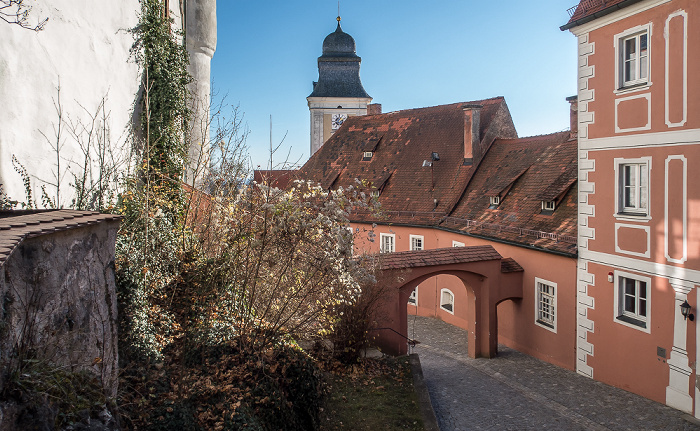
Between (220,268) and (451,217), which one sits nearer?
(220,268)

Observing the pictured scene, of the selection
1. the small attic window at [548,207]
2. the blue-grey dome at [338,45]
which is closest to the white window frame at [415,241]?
the small attic window at [548,207]

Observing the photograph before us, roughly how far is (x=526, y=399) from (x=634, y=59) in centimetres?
848

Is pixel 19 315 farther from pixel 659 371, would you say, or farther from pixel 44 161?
pixel 659 371

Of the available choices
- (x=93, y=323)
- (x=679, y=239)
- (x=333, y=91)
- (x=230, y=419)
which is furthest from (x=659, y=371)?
(x=333, y=91)

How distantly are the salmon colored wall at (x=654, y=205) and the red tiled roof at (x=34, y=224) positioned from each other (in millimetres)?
11603

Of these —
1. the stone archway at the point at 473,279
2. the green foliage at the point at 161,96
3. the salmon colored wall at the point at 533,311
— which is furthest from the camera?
the salmon colored wall at the point at 533,311

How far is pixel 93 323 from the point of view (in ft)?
18.0

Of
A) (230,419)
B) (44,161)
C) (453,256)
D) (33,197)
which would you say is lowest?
(230,419)

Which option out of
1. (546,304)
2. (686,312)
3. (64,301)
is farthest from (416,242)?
(64,301)

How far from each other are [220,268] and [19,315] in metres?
5.93

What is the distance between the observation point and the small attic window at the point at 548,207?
58.9 feet

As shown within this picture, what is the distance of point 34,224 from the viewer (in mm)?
4559

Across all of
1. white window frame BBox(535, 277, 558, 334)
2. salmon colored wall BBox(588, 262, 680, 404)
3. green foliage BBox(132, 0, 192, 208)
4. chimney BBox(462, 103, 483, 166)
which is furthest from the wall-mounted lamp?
chimney BBox(462, 103, 483, 166)

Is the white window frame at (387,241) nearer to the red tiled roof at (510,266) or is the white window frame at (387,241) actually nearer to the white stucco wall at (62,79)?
the red tiled roof at (510,266)
